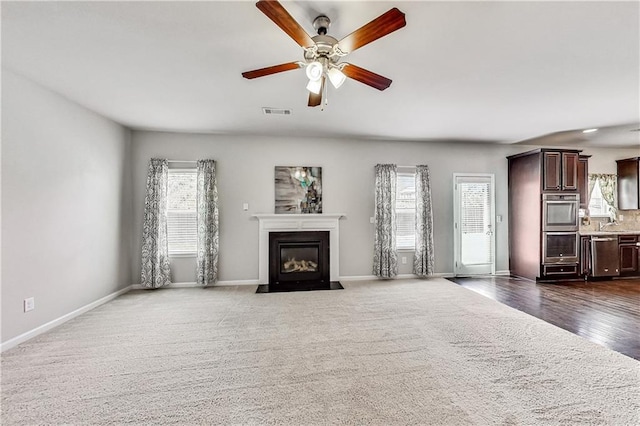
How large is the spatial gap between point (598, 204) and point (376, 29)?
744cm

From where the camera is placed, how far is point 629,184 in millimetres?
5848

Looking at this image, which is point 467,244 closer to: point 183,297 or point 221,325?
point 221,325

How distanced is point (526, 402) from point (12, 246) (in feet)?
15.5

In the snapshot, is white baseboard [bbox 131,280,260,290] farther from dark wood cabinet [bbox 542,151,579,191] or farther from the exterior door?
dark wood cabinet [bbox 542,151,579,191]

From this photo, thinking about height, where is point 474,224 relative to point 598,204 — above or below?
below

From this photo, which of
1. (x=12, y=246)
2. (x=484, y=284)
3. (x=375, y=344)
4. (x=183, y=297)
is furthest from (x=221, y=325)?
(x=484, y=284)

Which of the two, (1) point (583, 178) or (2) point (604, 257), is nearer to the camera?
(2) point (604, 257)

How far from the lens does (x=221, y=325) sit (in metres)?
3.20

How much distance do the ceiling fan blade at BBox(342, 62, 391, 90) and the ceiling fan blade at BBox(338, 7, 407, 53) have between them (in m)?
0.22

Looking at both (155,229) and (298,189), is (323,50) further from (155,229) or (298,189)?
(155,229)

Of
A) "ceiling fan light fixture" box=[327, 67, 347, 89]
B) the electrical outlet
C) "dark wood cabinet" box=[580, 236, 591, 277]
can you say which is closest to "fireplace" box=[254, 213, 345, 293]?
the electrical outlet

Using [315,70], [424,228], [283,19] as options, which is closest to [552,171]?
[424,228]

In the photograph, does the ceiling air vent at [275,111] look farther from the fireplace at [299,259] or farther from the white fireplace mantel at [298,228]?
the fireplace at [299,259]

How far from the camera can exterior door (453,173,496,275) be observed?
18.2ft
